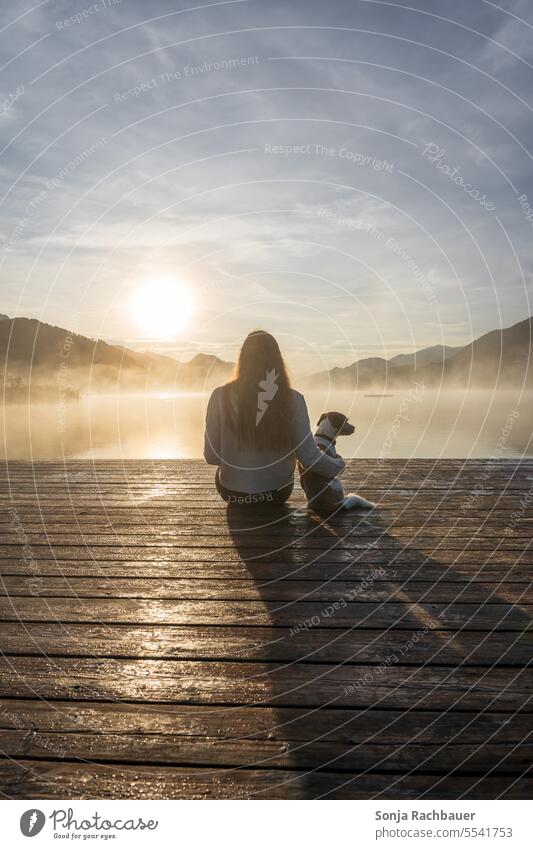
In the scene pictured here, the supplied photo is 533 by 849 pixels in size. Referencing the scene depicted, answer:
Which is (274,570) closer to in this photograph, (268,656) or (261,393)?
(268,656)

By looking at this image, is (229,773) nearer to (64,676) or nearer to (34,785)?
(34,785)

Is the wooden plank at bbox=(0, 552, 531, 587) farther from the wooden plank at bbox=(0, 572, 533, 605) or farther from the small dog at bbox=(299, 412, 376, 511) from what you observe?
the small dog at bbox=(299, 412, 376, 511)

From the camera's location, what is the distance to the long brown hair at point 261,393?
18.9ft

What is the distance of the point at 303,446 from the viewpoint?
5879 mm

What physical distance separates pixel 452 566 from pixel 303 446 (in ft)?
5.79

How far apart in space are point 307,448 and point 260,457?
18.0 inches

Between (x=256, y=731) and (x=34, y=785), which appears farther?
(x=256, y=731)

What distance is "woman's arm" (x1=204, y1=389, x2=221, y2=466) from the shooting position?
19.6ft

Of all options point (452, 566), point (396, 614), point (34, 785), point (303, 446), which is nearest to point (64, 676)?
→ point (34, 785)

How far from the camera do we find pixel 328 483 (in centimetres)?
616

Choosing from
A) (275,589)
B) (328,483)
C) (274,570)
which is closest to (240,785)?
(275,589)

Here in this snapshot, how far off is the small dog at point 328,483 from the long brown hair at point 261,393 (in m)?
0.51

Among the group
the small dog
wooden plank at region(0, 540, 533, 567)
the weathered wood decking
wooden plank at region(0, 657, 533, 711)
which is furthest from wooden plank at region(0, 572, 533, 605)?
the small dog

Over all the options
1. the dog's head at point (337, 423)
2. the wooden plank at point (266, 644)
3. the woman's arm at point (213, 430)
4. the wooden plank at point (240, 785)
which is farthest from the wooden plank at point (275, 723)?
the dog's head at point (337, 423)
